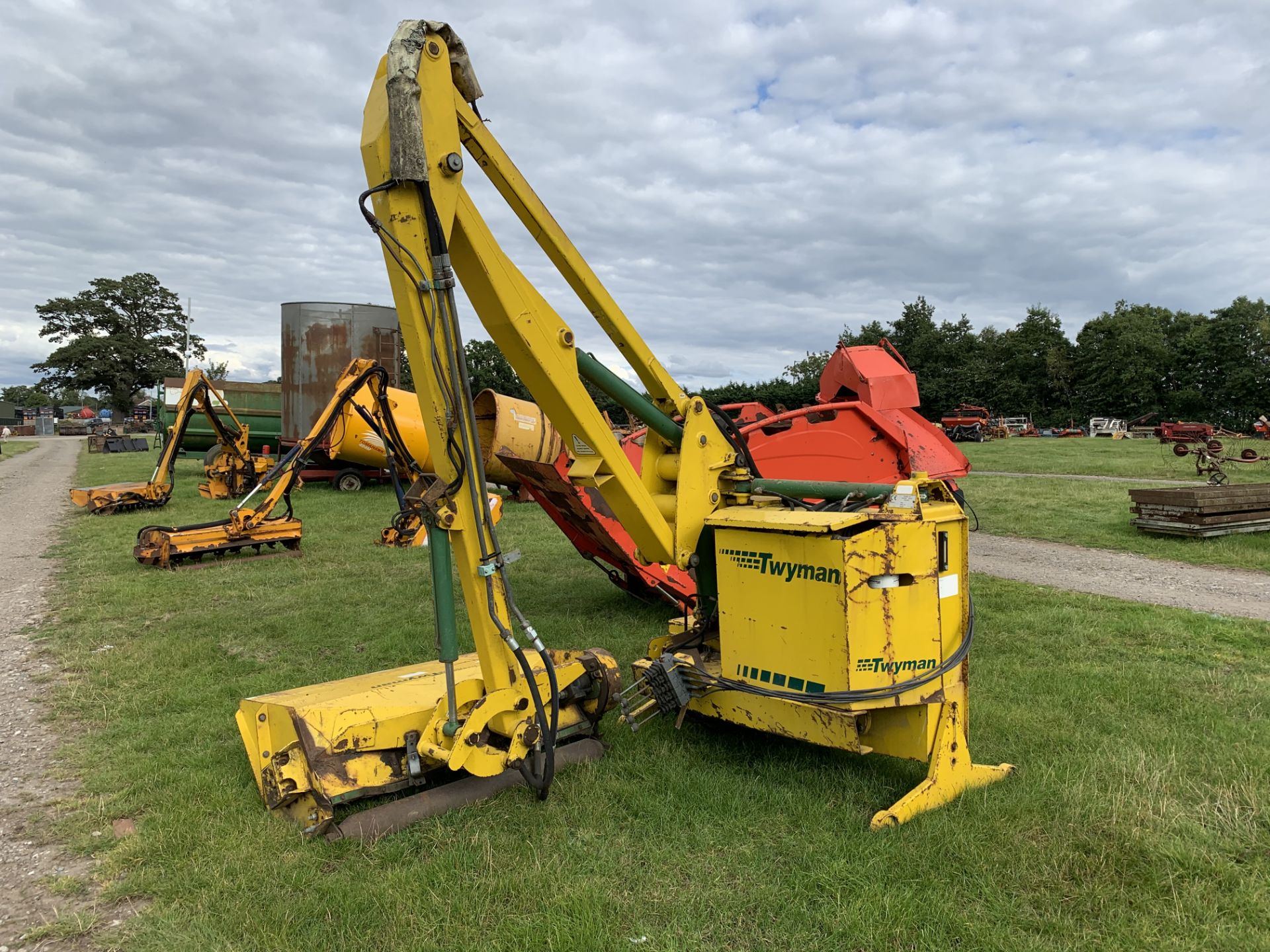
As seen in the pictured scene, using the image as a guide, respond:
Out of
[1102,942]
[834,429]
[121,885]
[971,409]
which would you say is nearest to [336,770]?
[121,885]

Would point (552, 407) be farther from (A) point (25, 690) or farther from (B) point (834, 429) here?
(A) point (25, 690)

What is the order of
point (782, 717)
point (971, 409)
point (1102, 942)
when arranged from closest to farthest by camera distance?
point (1102, 942) < point (782, 717) < point (971, 409)

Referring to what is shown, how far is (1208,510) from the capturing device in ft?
34.4

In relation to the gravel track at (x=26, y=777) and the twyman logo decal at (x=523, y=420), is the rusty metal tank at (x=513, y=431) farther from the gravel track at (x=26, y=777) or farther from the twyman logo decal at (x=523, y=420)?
the gravel track at (x=26, y=777)

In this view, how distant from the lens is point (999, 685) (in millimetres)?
5109

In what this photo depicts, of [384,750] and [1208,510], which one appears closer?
[384,750]

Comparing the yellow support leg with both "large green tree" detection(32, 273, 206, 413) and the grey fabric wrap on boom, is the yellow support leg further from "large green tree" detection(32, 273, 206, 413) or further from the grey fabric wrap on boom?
"large green tree" detection(32, 273, 206, 413)

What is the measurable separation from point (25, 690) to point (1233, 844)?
22.9 feet

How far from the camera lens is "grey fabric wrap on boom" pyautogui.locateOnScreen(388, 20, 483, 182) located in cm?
320

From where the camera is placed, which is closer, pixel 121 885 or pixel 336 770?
pixel 121 885

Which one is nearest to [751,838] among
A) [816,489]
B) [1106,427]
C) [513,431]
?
[816,489]

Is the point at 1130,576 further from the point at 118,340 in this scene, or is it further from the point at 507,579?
the point at 118,340

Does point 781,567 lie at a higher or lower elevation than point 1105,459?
higher

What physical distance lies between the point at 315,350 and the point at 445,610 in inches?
660
